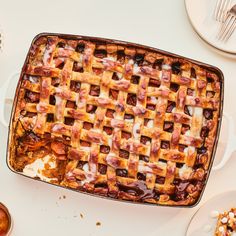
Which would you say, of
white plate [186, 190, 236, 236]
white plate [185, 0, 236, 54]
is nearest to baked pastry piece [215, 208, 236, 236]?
white plate [186, 190, 236, 236]

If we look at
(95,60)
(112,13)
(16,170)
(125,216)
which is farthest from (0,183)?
(112,13)

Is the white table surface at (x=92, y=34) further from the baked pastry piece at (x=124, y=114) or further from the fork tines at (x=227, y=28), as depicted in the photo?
the baked pastry piece at (x=124, y=114)

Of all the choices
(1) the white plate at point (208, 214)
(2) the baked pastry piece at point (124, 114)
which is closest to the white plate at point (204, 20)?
(2) the baked pastry piece at point (124, 114)

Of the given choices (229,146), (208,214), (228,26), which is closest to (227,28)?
(228,26)

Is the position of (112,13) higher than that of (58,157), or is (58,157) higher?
(112,13)

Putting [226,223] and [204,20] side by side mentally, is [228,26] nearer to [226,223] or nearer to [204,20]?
[204,20]

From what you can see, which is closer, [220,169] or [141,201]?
[141,201]

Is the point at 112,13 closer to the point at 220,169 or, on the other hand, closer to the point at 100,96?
the point at 100,96
